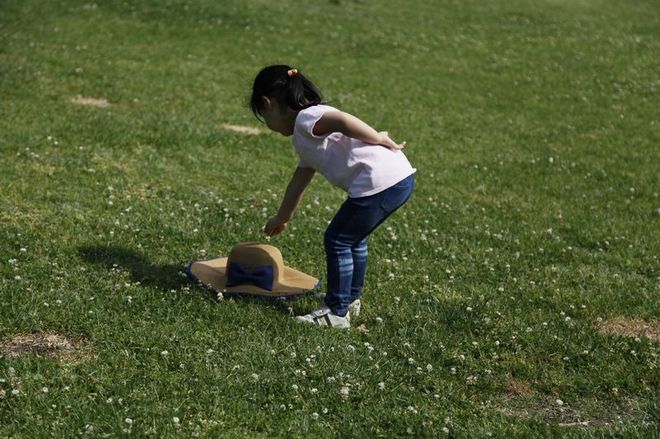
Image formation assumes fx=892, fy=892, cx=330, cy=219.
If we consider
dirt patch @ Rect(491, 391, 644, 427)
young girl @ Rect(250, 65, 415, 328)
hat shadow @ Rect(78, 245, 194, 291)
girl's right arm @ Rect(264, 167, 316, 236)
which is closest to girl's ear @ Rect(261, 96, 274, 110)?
young girl @ Rect(250, 65, 415, 328)

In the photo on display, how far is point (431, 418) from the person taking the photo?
6.11 metres

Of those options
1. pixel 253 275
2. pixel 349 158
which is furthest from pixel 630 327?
pixel 253 275

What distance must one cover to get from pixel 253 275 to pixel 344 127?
1.80 meters

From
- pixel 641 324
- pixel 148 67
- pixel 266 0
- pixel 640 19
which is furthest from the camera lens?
pixel 640 19

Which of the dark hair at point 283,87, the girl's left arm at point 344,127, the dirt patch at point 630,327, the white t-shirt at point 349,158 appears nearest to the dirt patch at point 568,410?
the dirt patch at point 630,327

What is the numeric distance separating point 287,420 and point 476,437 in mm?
1259

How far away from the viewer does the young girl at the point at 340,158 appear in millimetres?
7035

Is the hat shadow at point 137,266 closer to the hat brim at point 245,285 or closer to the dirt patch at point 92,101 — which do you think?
the hat brim at point 245,285

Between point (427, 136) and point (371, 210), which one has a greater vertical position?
point (371, 210)

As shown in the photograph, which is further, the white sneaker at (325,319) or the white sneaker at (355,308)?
the white sneaker at (355,308)

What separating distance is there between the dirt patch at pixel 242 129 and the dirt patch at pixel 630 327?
7069mm

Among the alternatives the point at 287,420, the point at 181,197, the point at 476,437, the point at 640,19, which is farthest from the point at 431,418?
the point at 640,19

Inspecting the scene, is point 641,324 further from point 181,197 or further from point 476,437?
point 181,197

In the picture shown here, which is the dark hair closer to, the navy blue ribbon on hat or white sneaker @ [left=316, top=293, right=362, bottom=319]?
the navy blue ribbon on hat
